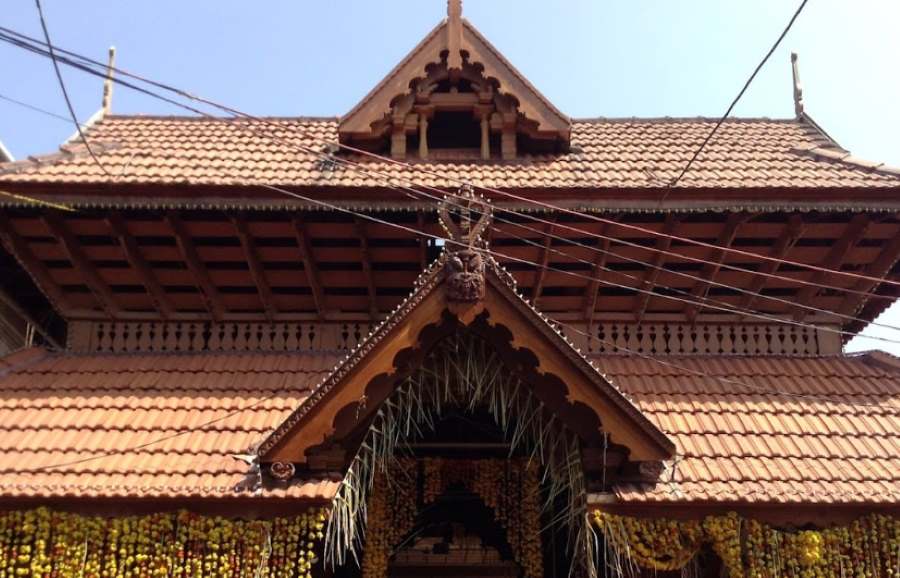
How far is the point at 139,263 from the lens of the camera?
797 centimetres

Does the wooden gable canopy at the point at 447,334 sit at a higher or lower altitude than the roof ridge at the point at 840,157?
lower

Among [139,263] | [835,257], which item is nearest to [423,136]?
[139,263]

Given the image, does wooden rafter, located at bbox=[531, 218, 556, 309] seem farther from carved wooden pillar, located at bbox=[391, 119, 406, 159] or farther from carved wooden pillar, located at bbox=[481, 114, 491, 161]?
carved wooden pillar, located at bbox=[391, 119, 406, 159]

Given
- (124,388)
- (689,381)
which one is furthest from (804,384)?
(124,388)

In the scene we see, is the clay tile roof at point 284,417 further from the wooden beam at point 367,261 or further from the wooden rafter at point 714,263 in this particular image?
the wooden beam at point 367,261

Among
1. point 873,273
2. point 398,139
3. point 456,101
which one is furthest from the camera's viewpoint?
point 456,101

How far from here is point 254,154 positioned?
893 centimetres

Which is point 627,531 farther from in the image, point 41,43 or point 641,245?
point 41,43

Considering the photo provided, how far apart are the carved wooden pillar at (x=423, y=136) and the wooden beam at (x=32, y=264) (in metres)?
4.04

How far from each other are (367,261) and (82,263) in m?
2.84

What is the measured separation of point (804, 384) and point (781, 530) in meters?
1.84

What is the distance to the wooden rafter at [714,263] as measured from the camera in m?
7.88

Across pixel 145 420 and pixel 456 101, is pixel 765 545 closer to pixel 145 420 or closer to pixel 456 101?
pixel 145 420

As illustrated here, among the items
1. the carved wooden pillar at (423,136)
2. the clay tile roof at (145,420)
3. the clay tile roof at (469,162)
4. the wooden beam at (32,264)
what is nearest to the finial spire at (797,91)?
the clay tile roof at (469,162)
